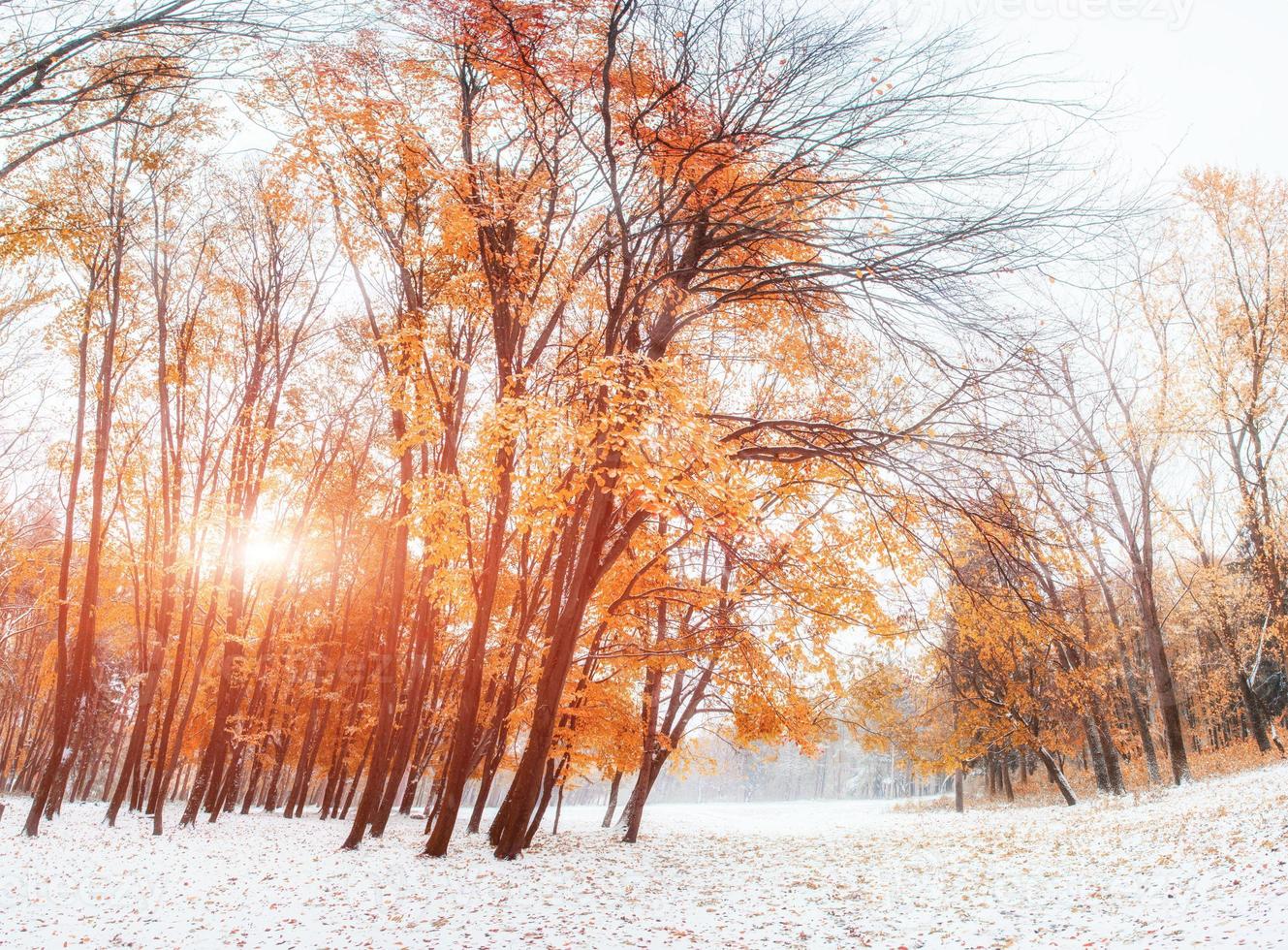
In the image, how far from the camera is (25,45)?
13.5 ft

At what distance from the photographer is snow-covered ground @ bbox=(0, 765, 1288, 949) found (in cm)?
557

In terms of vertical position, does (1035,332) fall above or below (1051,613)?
above

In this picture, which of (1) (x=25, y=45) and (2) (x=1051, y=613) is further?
(2) (x=1051, y=613)

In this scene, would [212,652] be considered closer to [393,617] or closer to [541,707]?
[393,617]

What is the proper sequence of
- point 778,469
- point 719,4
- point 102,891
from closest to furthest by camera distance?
point 719,4, point 102,891, point 778,469

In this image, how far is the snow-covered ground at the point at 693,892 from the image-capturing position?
5.57 meters

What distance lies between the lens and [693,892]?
7.96m

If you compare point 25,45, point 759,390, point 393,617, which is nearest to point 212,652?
point 393,617

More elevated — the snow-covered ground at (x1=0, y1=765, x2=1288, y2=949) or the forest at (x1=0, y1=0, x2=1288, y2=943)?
the forest at (x1=0, y1=0, x2=1288, y2=943)

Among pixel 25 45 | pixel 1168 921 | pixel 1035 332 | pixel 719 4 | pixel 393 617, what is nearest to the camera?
pixel 25 45

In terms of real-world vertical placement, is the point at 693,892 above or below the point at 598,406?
below

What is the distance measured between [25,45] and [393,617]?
8382 millimetres

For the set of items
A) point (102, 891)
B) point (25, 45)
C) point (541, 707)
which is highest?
point (25, 45)

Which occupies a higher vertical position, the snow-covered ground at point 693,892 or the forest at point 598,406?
the forest at point 598,406
